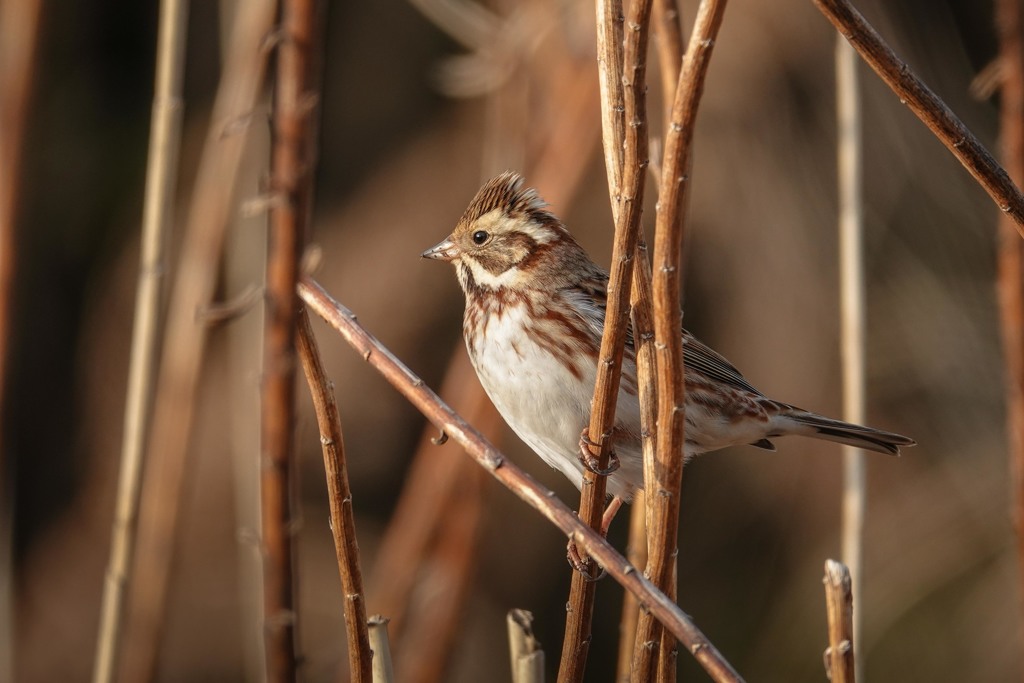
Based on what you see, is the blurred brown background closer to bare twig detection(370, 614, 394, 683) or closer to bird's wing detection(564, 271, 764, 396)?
bird's wing detection(564, 271, 764, 396)

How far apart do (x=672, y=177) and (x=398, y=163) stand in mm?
4446

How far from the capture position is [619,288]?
1566mm

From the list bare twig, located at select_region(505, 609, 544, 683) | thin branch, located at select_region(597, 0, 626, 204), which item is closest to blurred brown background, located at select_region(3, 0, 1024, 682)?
bare twig, located at select_region(505, 609, 544, 683)

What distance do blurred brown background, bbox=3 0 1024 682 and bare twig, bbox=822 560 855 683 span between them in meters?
2.91

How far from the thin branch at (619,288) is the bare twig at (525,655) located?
9 centimetres

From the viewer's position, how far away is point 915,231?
5.44m

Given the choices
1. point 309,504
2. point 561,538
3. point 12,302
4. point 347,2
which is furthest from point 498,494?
point 12,302

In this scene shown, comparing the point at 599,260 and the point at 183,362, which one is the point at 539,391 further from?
the point at 599,260

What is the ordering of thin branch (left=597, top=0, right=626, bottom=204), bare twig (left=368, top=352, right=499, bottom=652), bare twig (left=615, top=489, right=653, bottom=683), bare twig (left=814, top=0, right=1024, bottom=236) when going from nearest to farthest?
1. bare twig (left=814, top=0, right=1024, bottom=236)
2. thin branch (left=597, top=0, right=626, bottom=204)
3. bare twig (left=615, top=489, right=653, bottom=683)
4. bare twig (left=368, top=352, right=499, bottom=652)

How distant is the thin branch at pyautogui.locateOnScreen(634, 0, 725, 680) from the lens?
1472mm

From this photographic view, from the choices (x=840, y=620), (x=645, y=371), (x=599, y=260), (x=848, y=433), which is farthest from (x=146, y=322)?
(x=599, y=260)

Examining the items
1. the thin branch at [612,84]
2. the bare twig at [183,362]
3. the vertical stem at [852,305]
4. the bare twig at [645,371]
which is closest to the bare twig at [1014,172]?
the vertical stem at [852,305]

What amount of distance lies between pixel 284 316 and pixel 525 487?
456 mm

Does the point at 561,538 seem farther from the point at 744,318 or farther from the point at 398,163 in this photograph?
the point at 398,163
